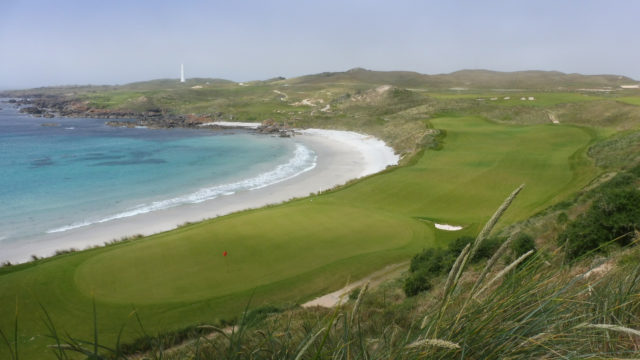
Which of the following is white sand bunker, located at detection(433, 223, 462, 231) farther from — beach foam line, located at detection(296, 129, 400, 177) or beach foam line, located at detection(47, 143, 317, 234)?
beach foam line, located at detection(47, 143, 317, 234)

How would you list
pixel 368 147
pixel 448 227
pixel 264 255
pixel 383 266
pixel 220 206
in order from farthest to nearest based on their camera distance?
pixel 368 147 < pixel 220 206 < pixel 448 227 < pixel 264 255 < pixel 383 266

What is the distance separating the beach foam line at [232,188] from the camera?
2620 cm

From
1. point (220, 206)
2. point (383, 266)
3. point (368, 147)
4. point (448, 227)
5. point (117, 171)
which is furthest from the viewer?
point (368, 147)

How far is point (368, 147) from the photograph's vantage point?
178 ft

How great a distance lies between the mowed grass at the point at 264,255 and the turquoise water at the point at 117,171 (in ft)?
34.8

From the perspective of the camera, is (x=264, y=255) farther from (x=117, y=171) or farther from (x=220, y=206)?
(x=117, y=171)

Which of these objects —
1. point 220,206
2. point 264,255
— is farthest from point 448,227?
point 220,206

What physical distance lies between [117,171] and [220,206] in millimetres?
18273

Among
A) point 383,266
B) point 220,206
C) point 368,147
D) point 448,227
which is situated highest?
point 368,147

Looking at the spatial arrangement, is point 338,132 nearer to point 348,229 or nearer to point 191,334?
point 348,229

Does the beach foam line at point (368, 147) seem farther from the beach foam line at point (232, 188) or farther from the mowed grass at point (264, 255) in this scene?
the mowed grass at point (264, 255)

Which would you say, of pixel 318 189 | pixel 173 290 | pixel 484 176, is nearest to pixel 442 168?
pixel 484 176

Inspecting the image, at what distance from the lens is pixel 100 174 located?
3788 centimetres

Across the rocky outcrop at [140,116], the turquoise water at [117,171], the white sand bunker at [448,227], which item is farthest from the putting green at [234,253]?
the rocky outcrop at [140,116]
